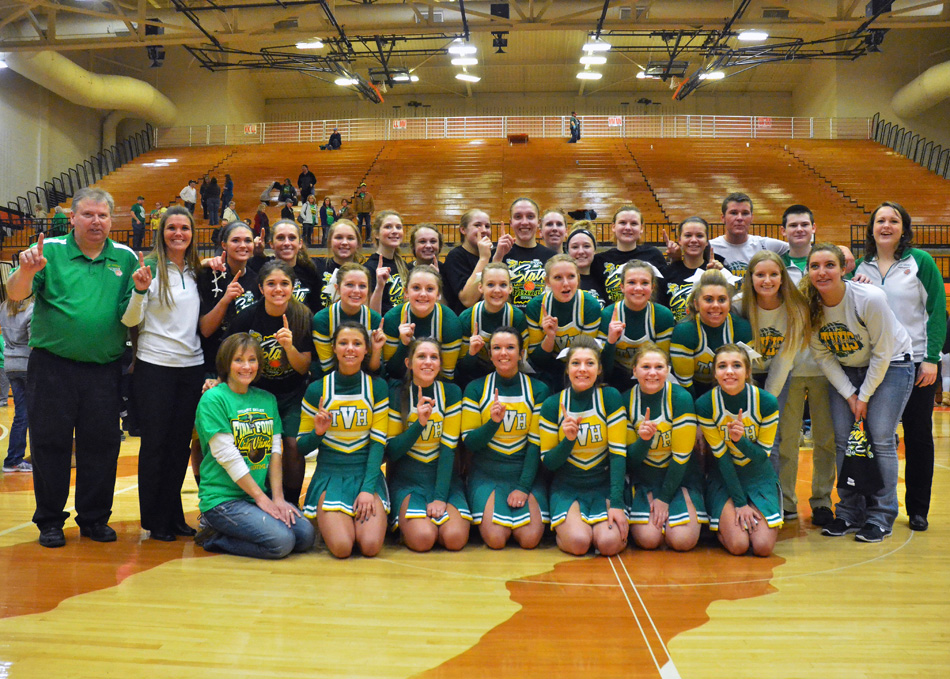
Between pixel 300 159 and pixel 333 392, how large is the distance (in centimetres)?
1910

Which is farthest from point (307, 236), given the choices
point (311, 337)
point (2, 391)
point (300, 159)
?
point (311, 337)

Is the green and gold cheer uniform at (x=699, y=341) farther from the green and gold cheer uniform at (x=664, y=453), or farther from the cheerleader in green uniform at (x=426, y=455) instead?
the cheerleader in green uniform at (x=426, y=455)

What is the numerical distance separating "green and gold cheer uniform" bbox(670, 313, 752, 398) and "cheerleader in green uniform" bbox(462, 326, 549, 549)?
0.77 meters

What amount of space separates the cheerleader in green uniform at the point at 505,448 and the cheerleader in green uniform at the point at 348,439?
0.50 m

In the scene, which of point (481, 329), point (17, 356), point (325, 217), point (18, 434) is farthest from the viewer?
point (325, 217)

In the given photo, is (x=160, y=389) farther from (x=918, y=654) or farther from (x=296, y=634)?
(x=918, y=654)

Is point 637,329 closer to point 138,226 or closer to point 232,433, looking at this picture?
point 232,433

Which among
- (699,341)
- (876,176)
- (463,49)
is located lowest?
(699,341)

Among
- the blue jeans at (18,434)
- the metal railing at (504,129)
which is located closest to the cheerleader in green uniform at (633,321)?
the blue jeans at (18,434)

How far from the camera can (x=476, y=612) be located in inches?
117

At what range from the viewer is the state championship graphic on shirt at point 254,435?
379 centimetres

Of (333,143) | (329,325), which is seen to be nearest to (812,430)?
(329,325)

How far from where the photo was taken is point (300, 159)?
71.3ft

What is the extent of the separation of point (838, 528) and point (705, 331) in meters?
1.34
